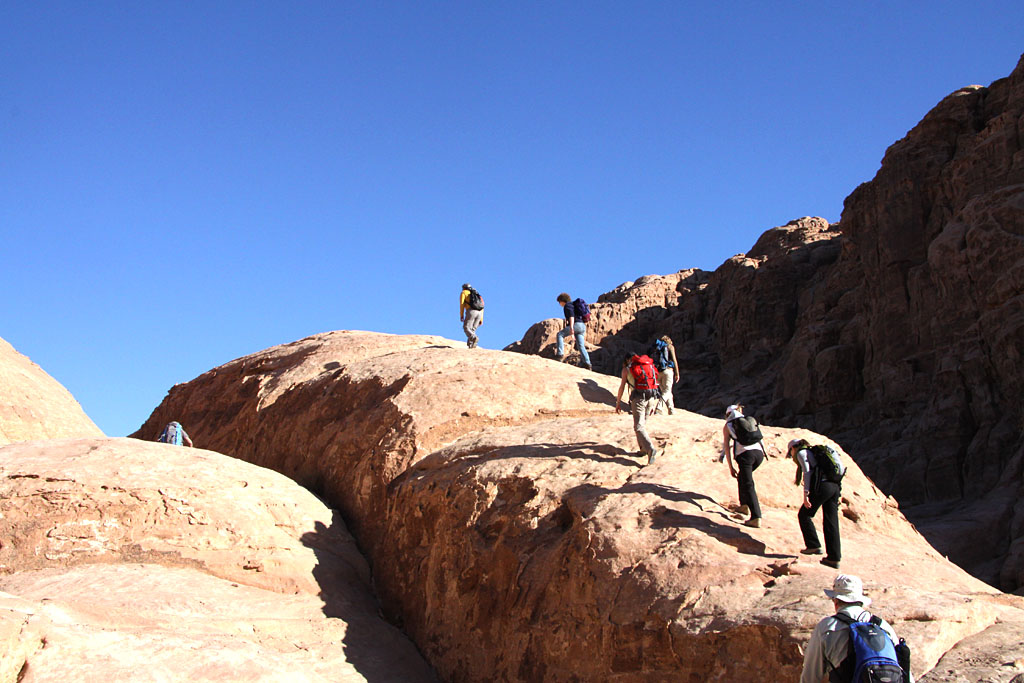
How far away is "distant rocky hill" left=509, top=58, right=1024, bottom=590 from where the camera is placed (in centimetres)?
2733

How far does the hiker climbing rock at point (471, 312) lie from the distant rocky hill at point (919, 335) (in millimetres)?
13901

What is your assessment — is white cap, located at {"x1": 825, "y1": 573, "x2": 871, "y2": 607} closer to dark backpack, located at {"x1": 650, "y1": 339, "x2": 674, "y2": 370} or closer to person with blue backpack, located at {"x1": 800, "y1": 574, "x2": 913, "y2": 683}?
person with blue backpack, located at {"x1": 800, "y1": 574, "x2": 913, "y2": 683}

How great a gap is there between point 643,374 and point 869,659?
601cm

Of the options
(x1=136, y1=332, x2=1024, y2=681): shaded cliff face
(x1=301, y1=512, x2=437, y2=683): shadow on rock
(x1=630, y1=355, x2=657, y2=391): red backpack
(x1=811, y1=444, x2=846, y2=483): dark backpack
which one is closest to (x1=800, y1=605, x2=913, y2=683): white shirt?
(x1=136, y1=332, x2=1024, y2=681): shaded cliff face

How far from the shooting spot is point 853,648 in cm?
555

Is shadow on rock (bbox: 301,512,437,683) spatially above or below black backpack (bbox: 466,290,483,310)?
below

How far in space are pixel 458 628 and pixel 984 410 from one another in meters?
24.3

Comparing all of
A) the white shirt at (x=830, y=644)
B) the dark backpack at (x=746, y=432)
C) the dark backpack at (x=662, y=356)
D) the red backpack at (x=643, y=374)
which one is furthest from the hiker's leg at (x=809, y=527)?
the dark backpack at (x=662, y=356)

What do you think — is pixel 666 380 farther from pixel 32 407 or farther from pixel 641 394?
pixel 32 407

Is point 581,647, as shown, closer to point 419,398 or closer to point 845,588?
point 845,588

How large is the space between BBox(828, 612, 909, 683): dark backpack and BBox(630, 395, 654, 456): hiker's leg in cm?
534

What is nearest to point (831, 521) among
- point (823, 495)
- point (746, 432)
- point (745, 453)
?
point (823, 495)

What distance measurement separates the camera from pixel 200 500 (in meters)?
11.7

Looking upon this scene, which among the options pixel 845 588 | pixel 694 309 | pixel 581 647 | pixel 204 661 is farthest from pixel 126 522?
pixel 694 309
